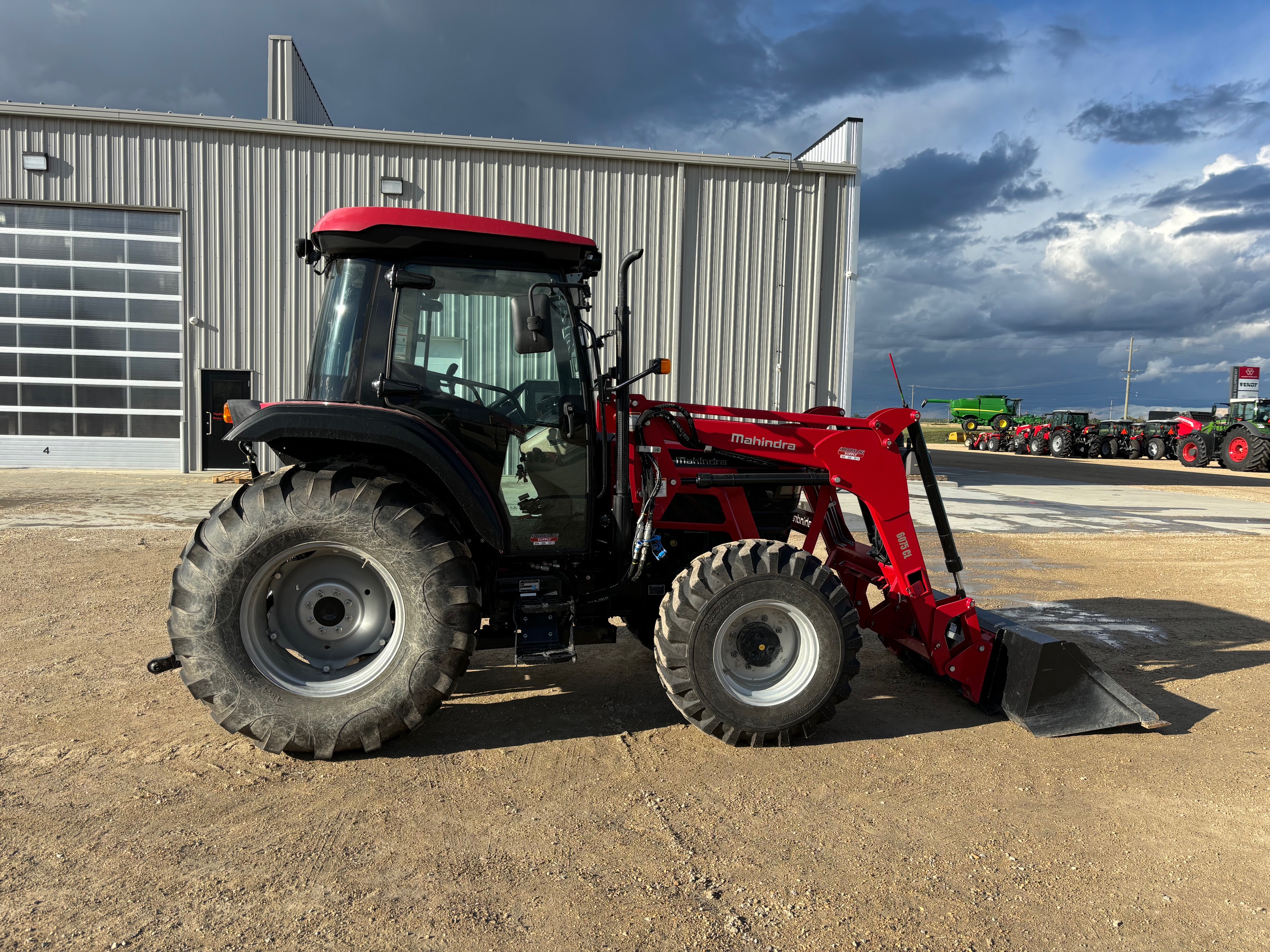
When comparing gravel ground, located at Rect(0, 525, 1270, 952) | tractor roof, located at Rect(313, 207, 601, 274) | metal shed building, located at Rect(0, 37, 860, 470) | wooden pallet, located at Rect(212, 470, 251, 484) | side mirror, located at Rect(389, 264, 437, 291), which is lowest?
gravel ground, located at Rect(0, 525, 1270, 952)

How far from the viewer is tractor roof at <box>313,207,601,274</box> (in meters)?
3.62

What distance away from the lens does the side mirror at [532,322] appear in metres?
3.54

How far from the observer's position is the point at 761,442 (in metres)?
4.33

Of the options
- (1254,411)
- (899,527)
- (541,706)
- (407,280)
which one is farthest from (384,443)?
(1254,411)

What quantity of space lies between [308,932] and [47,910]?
0.83 meters

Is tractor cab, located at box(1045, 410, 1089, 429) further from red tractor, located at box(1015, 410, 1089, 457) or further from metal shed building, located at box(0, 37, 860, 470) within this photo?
metal shed building, located at box(0, 37, 860, 470)

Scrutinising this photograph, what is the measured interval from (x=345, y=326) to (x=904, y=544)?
3116 mm

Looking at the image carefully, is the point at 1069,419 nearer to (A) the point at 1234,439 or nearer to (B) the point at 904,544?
(A) the point at 1234,439

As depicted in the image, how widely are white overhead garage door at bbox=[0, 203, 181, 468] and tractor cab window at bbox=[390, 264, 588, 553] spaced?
1442cm

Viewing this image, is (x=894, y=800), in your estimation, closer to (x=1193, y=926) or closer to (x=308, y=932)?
(x=1193, y=926)

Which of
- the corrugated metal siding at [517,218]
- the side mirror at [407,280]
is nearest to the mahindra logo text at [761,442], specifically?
the side mirror at [407,280]

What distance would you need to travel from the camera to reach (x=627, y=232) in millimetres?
16359

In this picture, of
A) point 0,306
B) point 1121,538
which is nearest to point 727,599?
point 1121,538

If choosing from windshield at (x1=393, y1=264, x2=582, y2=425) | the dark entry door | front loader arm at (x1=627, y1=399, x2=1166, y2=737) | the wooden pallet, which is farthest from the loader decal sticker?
the dark entry door
